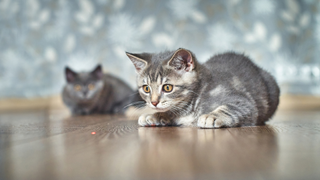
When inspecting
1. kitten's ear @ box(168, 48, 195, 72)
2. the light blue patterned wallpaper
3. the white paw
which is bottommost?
the white paw

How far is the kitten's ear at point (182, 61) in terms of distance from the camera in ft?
5.17

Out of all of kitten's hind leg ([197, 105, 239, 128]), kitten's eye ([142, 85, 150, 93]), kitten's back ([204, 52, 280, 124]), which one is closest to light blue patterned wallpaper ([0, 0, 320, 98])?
kitten's back ([204, 52, 280, 124])

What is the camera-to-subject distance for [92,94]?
11.3 ft

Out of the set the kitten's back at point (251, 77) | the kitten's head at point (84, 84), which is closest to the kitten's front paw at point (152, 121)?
the kitten's back at point (251, 77)

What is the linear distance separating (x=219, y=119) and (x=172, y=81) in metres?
0.35

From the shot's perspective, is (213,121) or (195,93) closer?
(213,121)

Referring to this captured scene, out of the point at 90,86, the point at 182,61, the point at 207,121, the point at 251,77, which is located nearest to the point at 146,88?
the point at 182,61

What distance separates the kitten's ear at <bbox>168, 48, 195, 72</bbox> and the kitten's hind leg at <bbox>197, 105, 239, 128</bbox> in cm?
31

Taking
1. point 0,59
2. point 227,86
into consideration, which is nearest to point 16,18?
point 0,59

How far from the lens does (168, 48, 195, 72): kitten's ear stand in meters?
1.58

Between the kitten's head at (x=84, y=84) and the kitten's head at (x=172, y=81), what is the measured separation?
1.92 metres

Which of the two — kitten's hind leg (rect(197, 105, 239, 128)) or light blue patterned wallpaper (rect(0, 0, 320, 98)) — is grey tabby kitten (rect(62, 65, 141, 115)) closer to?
light blue patterned wallpaper (rect(0, 0, 320, 98))

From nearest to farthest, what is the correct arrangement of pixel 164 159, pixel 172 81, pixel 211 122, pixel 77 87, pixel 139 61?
pixel 164 159 → pixel 211 122 → pixel 172 81 → pixel 139 61 → pixel 77 87

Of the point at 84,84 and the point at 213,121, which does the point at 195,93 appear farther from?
the point at 84,84
